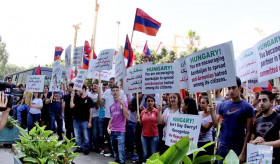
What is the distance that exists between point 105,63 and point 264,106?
14.8 ft

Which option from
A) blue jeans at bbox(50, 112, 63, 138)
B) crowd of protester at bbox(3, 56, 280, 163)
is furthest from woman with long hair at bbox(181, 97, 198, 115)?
blue jeans at bbox(50, 112, 63, 138)

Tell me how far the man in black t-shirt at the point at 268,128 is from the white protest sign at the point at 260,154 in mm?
123

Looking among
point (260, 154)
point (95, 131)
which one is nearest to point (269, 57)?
point (260, 154)

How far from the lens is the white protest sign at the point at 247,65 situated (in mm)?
4934

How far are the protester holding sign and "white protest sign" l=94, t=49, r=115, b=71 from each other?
12.3 feet

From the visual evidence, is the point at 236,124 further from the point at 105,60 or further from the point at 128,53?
the point at 105,60

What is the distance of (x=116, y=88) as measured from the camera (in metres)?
5.85

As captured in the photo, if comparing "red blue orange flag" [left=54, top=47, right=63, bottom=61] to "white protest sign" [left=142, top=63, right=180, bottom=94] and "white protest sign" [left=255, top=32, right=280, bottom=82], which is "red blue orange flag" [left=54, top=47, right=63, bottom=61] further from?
"white protest sign" [left=255, top=32, right=280, bottom=82]

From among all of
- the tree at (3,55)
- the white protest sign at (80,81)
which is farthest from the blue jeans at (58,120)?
the tree at (3,55)

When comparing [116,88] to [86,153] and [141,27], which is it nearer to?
[141,27]

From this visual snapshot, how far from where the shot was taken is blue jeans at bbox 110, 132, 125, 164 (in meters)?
5.46

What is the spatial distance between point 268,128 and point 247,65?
7.34ft

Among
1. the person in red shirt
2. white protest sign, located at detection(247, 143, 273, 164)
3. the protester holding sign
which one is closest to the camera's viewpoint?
white protest sign, located at detection(247, 143, 273, 164)

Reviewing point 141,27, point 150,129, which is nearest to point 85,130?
point 150,129
